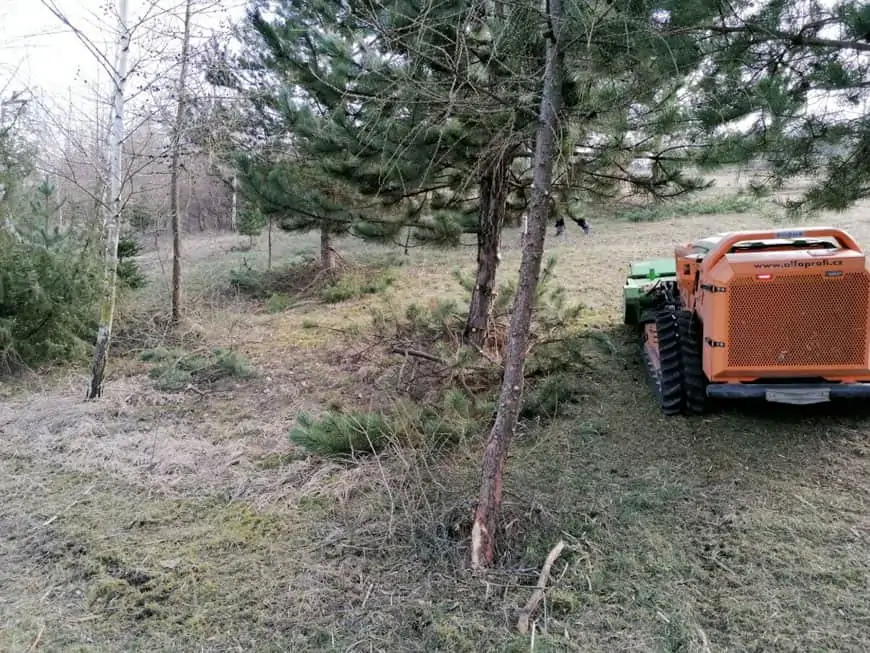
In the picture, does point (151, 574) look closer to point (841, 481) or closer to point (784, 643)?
point (784, 643)

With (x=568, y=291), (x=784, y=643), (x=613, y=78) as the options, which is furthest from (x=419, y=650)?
(x=568, y=291)

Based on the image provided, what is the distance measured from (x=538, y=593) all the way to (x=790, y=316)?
2.75 meters

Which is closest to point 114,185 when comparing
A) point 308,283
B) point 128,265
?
point 128,265

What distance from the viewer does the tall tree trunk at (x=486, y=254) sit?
6434 mm

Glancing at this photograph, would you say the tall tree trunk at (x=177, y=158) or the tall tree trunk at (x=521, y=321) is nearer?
the tall tree trunk at (x=521, y=321)

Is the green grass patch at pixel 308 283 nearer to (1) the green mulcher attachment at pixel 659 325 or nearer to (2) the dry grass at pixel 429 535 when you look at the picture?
(1) the green mulcher attachment at pixel 659 325

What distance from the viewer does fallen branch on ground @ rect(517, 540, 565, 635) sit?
2.57 m

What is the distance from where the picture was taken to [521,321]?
9.94ft

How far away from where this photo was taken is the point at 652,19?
3.33 meters

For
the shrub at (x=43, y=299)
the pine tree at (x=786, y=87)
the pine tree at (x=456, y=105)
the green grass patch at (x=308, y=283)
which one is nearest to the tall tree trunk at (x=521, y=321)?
the pine tree at (x=456, y=105)

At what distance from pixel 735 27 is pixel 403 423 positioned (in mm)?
3410

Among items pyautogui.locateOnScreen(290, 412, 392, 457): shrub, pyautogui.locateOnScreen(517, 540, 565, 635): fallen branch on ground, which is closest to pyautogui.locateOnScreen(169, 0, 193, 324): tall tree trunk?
pyautogui.locateOnScreen(290, 412, 392, 457): shrub

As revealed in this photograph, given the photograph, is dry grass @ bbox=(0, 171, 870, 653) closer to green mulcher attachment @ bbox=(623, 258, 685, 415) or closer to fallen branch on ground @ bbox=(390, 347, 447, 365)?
green mulcher attachment @ bbox=(623, 258, 685, 415)

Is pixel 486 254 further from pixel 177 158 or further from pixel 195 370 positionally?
pixel 177 158
